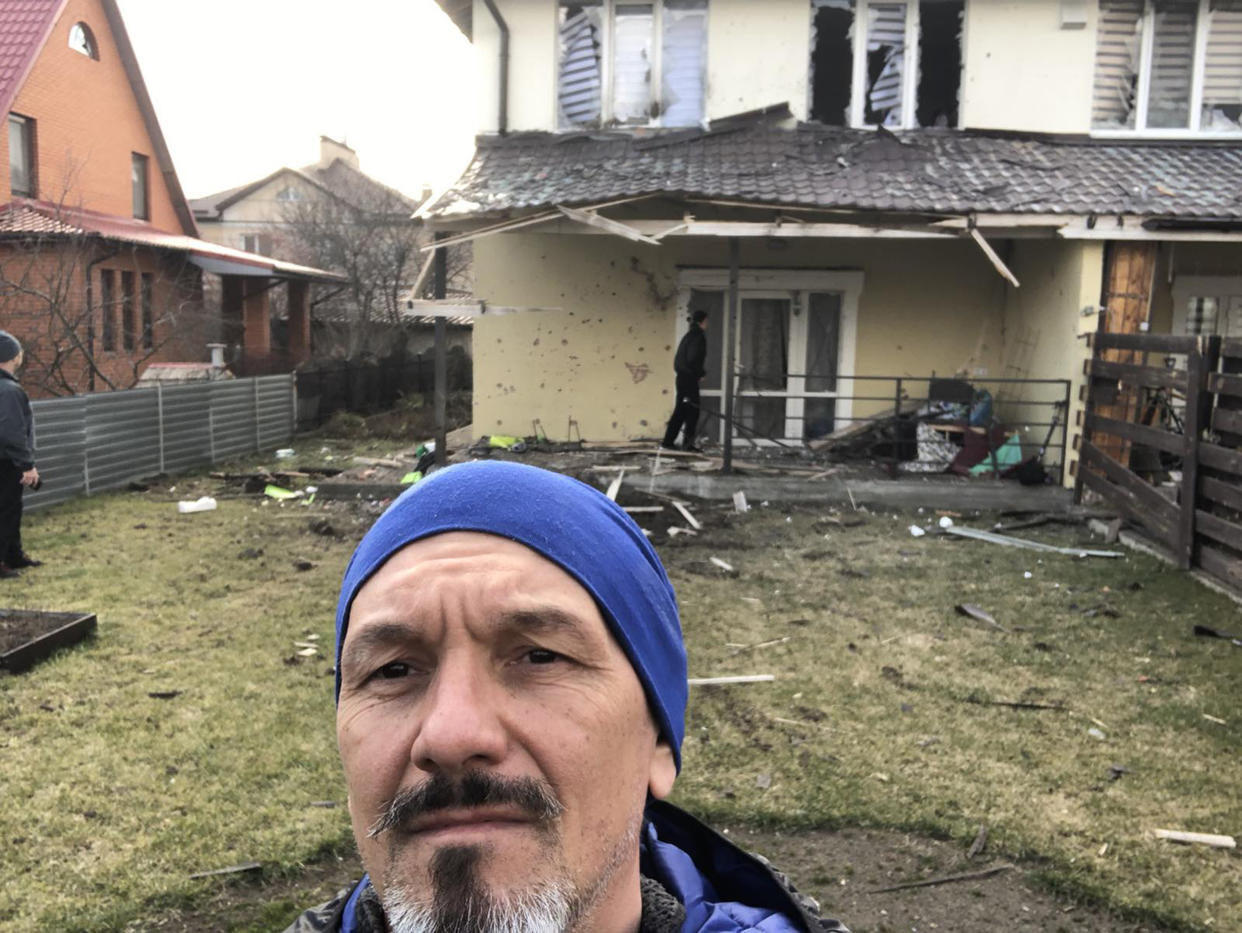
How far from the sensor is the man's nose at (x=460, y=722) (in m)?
1.10

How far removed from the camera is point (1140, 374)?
9688mm

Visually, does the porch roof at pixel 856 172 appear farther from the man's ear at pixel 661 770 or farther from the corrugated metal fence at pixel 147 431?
the man's ear at pixel 661 770

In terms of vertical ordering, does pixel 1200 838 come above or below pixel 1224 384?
below

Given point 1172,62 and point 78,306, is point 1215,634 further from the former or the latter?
point 78,306

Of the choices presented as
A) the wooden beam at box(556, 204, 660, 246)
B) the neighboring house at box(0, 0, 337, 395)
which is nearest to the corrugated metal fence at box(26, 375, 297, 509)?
the neighboring house at box(0, 0, 337, 395)

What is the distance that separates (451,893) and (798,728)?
4279mm

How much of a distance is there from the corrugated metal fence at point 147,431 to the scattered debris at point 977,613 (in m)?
9.50

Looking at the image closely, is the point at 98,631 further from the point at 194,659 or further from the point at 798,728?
the point at 798,728

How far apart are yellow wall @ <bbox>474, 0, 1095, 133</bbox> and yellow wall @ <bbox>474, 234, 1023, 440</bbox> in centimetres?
186

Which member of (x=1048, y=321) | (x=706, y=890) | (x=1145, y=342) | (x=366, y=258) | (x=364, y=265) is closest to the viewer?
(x=706, y=890)

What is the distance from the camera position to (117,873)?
12.0 ft

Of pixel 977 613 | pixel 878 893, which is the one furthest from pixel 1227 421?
pixel 878 893

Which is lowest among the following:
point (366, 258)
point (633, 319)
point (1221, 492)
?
point (1221, 492)

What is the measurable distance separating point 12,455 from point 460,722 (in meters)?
8.33
